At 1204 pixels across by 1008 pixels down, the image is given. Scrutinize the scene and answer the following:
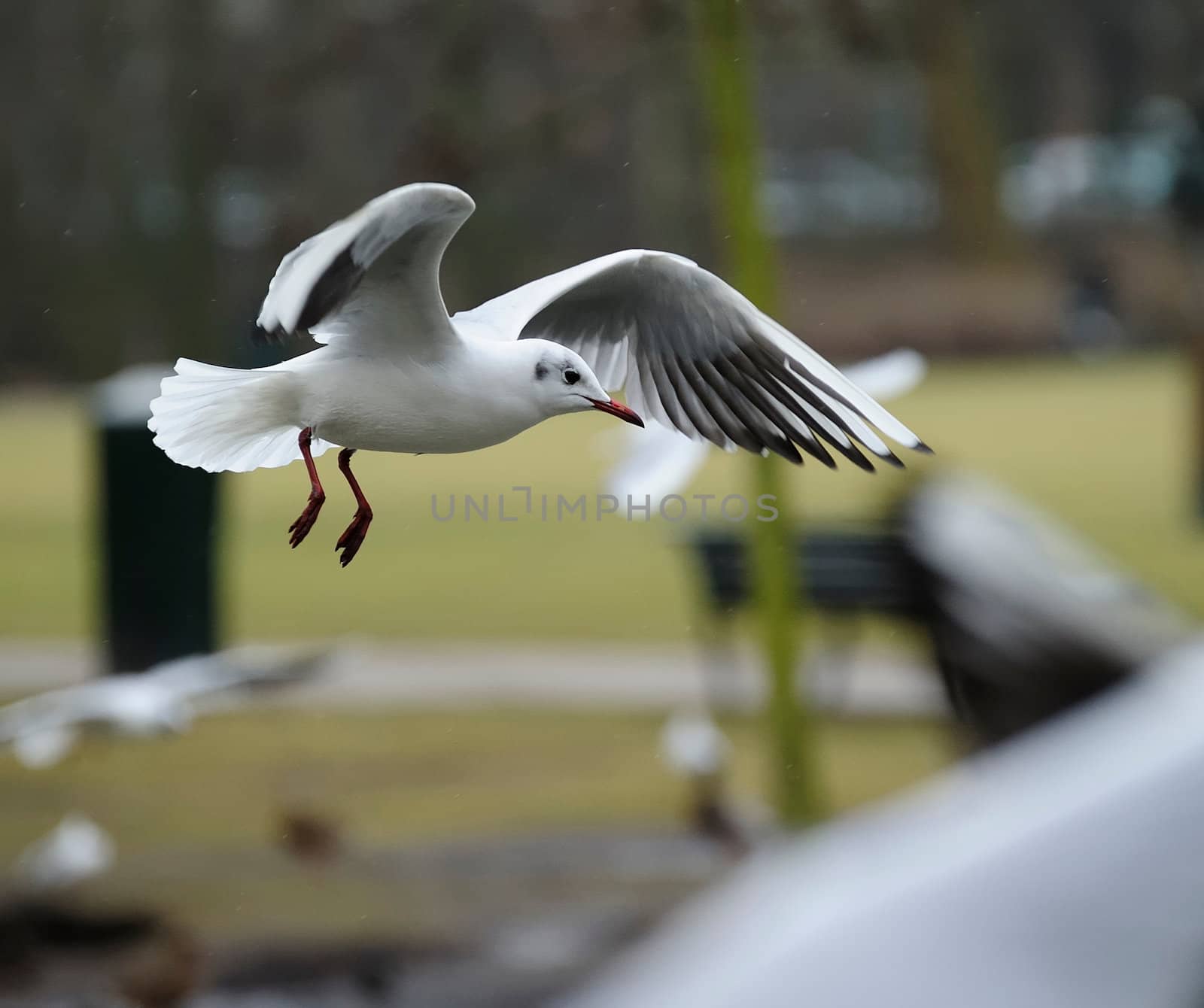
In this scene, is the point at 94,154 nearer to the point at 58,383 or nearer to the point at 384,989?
the point at 58,383

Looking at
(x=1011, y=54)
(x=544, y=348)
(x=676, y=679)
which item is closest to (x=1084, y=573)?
(x=1011, y=54)

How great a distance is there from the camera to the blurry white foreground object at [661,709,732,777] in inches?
278

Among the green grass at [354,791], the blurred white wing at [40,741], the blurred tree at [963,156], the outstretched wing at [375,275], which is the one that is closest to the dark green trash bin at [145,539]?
the outstretched wing at [375,275]

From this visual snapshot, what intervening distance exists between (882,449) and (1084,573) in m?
3.59

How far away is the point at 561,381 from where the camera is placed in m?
0.77

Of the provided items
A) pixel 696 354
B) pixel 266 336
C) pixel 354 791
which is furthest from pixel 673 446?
pixel 354 791

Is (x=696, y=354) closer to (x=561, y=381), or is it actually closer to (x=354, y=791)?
(x=561, y=381)

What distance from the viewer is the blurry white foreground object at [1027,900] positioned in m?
1.08

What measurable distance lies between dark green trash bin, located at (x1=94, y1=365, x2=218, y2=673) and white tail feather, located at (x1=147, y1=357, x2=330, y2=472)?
10 cm

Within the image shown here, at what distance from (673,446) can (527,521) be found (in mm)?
1730

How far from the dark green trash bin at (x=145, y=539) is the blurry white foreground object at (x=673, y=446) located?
231 millimetres

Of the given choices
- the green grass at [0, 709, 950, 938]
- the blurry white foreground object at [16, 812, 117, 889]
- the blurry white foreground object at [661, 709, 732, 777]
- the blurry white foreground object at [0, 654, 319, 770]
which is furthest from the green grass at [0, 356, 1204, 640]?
the blurry white foreground object at [16, 812, 117, 889]

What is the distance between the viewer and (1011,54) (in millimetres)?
4125

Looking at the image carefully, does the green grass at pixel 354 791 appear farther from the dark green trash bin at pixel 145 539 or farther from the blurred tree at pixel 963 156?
the dark green trash bin at pixel 145 539
